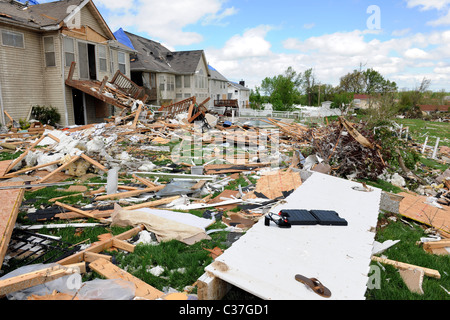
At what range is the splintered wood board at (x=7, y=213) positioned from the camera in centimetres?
328

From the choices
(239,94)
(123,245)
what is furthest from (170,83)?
(123,245)

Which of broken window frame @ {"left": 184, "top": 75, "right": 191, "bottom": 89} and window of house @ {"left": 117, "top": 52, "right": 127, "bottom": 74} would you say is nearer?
window of house @ {"left": 117, "top": 52, "right": 127, "bottom": 74}

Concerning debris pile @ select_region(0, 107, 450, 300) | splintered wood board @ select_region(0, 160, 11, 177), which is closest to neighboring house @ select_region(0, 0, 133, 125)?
debris pile @ select_region(0, 107, 450, 300)

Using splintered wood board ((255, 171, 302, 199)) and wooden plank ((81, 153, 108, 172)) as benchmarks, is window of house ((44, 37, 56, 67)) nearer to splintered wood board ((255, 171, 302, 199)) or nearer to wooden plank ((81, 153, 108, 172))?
wooden plank ((81, 153, 108, 172))

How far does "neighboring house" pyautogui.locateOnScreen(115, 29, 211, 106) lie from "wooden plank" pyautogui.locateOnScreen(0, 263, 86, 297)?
84.8 feet

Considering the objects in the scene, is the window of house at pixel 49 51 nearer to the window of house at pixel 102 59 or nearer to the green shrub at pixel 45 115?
the green shrub at pixel 45 115

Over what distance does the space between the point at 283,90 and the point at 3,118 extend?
4505cm

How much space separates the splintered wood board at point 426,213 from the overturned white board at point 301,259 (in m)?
1.67

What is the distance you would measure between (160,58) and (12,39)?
1949 centimetres

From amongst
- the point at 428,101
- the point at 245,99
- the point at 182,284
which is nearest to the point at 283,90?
the point at 245,99

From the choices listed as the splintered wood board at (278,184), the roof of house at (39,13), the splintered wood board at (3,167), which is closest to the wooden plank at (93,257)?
the splintered wood board at (278,184)

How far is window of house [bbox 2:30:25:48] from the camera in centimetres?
1409

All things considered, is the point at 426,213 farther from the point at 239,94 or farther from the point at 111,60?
the point at 239,94

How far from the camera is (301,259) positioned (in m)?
2.87
